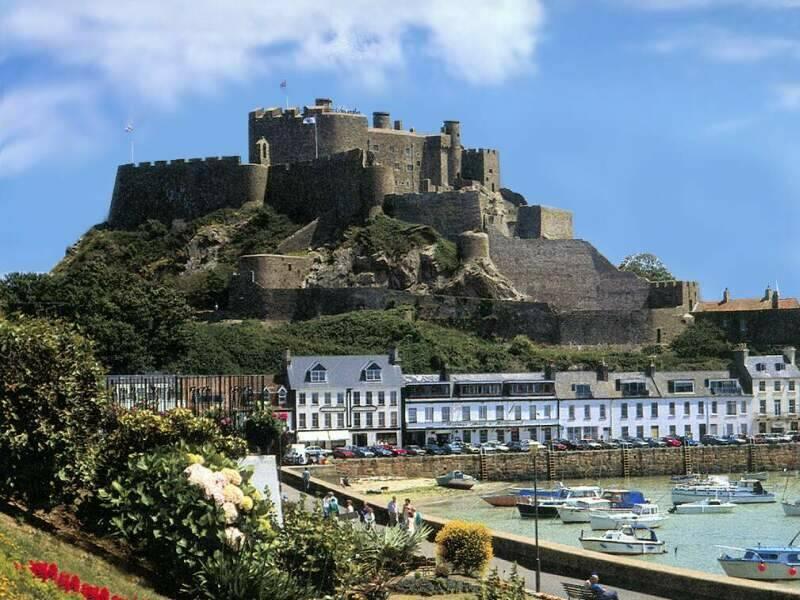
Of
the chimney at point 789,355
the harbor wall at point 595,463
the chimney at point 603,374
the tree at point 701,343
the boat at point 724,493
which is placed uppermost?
the tree at point 701,343

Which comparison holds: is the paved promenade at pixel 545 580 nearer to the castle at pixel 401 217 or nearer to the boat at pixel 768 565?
the boat at pixel 768 565

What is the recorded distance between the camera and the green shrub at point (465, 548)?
24.8 meters

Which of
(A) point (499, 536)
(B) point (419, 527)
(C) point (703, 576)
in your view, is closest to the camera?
(C) point (703, 576)

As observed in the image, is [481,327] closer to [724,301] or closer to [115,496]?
[724,301]

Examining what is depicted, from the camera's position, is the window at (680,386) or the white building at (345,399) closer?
the white building at (345,399)

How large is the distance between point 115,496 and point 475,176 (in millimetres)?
63338

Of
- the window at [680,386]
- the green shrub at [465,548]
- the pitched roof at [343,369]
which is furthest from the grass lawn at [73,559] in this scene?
the window at [680,386]

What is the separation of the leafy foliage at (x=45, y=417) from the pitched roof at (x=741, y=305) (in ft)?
191

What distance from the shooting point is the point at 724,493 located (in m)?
51.1

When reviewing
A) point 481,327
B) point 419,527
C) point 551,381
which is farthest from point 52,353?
point 481,327

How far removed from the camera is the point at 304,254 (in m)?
76.9

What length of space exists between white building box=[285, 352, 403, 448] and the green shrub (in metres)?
33.9

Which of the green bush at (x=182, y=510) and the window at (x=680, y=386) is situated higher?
the window at (x=680, y=386)

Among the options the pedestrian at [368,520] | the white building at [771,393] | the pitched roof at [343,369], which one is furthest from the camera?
the white building at [771,393]
